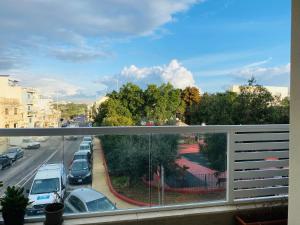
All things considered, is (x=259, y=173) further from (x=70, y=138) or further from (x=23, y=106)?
(x=23, y=106)

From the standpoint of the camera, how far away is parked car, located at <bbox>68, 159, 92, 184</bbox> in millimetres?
2703

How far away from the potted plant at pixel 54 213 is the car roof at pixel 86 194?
18cm

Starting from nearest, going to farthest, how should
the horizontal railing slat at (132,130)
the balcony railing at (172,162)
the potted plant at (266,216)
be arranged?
the horizontal railing slat at (132,130)
the balcony railing at (172,162)
the potted plant at (266,216)

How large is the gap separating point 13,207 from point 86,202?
657 mm

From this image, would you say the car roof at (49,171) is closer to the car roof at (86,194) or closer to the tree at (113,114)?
the car roof at (86,194)

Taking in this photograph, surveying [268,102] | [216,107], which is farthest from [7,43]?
[268,102]

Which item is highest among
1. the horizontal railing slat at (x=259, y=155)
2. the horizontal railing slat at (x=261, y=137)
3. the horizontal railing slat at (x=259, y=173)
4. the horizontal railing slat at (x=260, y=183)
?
the horizontal railing slat at (x=261, y=137)

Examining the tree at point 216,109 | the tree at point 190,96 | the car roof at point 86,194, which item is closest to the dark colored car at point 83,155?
the car roof at point 86,194

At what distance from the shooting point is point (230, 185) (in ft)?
→ 9.77

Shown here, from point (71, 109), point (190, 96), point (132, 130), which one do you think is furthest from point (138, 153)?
point (190, 96)

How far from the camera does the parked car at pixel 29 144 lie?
2.60 meters

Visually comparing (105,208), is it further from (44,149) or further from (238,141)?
(238,141)

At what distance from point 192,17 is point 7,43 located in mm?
3306

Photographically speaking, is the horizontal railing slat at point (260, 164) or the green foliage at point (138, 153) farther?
the horizontal railing slat at point (260, 164)
